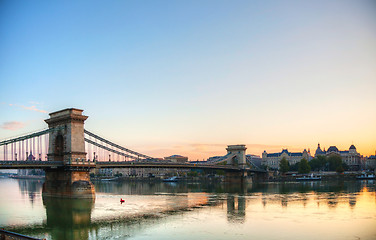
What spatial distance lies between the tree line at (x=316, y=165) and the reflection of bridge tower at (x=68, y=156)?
10791cm

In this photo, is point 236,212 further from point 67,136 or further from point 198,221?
point 67,136

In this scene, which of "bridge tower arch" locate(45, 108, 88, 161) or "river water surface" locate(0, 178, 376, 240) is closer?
"river water surface" locate(0, 178, 376, 240)

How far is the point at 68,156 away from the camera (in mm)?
59719

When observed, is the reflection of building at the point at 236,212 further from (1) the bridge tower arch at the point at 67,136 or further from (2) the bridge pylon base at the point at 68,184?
(1) the bridge tower arch at the point at 67,136

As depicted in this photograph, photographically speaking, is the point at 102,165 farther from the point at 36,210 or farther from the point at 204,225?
the point at 204,225

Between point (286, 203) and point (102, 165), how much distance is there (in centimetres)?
3131

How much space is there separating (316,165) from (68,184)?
4843 inches

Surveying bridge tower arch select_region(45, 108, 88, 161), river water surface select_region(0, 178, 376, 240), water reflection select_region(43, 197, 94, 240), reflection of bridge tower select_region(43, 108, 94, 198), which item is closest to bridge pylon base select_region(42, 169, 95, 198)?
reflection of bridge tower select_region(43, 108, 94, 198)

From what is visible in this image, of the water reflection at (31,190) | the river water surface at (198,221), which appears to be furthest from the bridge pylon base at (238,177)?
the river water surface at (198,221)

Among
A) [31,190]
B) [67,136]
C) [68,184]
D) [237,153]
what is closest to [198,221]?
[68,184]

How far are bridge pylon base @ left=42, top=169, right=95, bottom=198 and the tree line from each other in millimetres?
107911

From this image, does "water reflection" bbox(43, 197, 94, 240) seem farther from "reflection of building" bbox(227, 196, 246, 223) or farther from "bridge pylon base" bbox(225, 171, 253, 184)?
"bridge pylon base" bbox(225, 171, 253, 184)

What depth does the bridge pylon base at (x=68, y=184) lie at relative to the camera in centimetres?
5772

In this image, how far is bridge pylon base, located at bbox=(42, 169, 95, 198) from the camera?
57.7 metres
